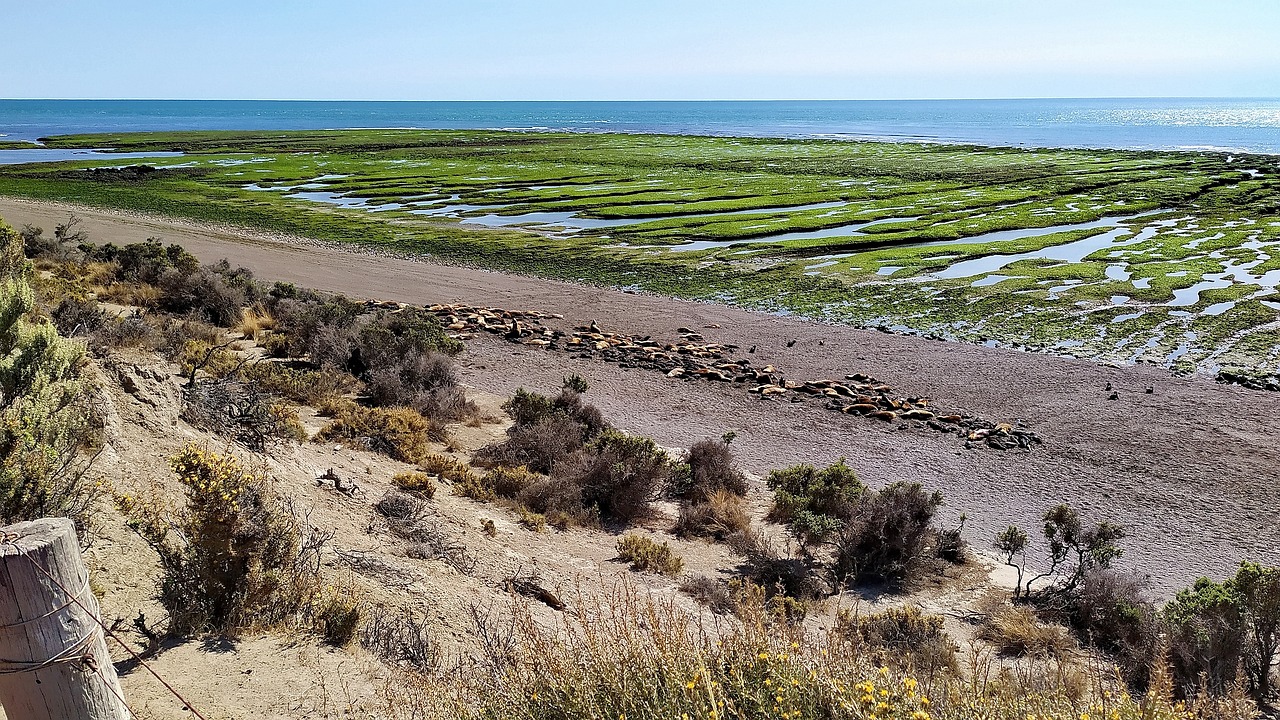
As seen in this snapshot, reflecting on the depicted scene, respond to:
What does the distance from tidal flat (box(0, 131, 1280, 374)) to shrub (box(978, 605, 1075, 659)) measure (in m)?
12.2

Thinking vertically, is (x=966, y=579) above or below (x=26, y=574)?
below

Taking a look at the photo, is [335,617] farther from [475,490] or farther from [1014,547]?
[1014,547]

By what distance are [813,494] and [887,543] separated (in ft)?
→ 4.59

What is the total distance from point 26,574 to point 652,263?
27351 mm

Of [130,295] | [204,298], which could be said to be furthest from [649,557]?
[130,295]

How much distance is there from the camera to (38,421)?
5.86 m

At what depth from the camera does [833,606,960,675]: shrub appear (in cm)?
690

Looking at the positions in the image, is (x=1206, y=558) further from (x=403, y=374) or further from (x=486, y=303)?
(x=486, y=303)

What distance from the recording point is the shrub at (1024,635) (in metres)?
7.66

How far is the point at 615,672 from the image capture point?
416cm

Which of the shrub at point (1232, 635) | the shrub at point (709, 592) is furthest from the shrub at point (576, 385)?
the shrub at point (1232, 635)

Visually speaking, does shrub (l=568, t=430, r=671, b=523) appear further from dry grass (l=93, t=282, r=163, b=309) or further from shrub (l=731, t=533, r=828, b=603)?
dry grass (l=93, t=282, r=163, b=309)

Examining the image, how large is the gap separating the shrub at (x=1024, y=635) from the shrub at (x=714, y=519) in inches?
120

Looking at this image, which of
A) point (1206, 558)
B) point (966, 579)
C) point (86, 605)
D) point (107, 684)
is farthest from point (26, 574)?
point (1206, 558)
